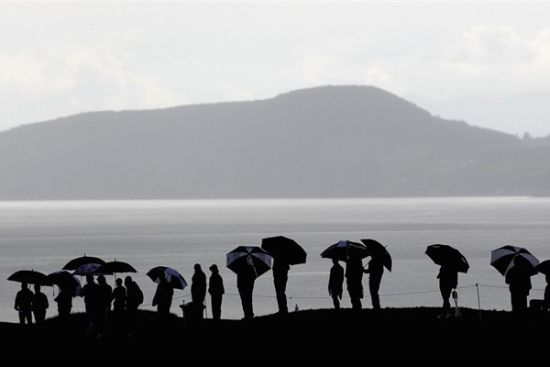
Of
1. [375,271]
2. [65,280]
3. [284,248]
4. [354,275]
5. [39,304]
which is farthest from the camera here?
[65,280]

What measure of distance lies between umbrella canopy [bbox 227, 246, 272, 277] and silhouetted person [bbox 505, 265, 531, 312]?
612cm

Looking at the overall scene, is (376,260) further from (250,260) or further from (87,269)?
(87,269)

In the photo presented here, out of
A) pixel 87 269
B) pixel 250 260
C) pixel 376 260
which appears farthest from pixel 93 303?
pixel 376 260

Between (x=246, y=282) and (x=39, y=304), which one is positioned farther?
(x=39, y=304)

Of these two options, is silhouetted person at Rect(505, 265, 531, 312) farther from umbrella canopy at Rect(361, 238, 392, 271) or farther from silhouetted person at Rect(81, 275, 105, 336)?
silhouetted person at Rect(81, 275, 105, 336)

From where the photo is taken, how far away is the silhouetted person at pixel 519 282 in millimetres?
27594

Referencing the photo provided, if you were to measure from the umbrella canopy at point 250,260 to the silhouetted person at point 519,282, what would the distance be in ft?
20.1

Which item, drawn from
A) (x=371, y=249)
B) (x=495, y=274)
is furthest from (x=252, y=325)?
(x=495, y=274)

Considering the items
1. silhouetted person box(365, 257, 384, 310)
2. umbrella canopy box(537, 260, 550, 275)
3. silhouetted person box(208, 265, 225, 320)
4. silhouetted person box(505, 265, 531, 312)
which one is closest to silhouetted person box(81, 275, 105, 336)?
silhouetted person box(208, 265, 225, 320)

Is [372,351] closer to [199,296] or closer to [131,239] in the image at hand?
[199,296]

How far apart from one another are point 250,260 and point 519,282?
6837 mm

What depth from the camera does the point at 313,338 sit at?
81.0ft

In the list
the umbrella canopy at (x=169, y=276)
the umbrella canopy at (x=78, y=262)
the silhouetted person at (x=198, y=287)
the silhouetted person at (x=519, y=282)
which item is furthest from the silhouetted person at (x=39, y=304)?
the silhouetted person at (x=519, y=282)

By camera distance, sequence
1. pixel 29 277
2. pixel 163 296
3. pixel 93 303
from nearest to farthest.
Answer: pixel 93 303
pixel 163 296
pixel 29 277
